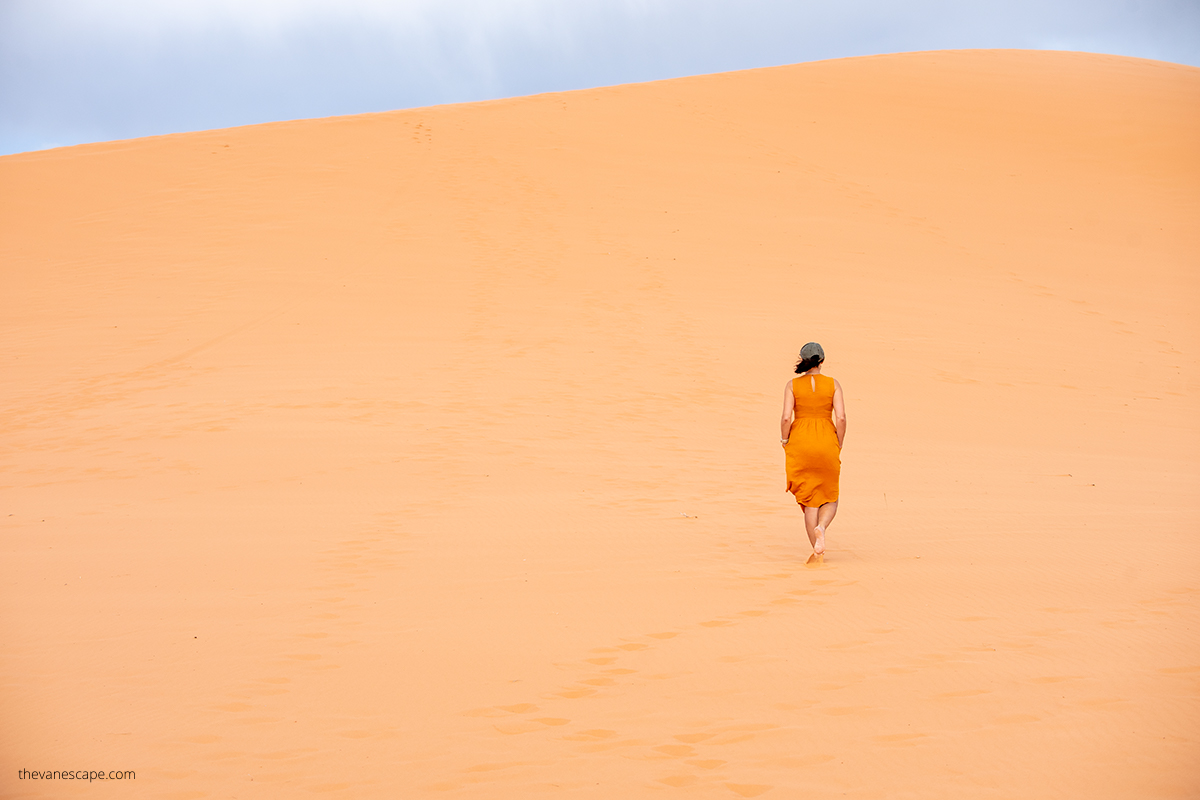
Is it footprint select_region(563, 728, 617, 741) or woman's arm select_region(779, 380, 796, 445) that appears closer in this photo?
footprint select_region(563, 728, 617, 741)

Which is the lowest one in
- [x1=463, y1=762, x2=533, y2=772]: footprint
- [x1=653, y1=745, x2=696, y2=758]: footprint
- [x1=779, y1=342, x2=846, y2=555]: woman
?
[x1=463, y1=762, x2=533, y2=772]: footprint

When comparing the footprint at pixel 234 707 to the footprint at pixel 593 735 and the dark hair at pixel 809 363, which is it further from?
the dark hair at pixel 809 363

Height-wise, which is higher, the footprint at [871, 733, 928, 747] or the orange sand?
the orange sand

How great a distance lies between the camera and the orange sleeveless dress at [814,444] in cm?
632

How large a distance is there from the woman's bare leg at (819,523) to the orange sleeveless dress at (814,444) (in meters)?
0.06

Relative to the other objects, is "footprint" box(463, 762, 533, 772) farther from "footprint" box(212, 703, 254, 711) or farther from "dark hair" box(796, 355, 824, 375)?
"dark hair" box(796, 355, 824, 375)

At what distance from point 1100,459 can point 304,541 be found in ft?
27.1

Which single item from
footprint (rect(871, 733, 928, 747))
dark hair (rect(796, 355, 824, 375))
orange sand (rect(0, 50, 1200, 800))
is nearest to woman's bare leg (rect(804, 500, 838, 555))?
orange sand (rect(0, 50, 1200, 800))

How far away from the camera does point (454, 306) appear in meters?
15.9

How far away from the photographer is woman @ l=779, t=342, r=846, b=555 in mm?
6309

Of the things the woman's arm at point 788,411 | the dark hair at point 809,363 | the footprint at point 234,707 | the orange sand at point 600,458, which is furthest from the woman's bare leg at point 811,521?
the footprint at point 234,707

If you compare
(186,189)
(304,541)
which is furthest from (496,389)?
(186,189)

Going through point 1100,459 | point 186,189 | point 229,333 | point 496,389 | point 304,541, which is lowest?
point 304,541

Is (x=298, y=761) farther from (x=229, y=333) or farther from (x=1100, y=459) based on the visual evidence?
(x=229, y=333)
